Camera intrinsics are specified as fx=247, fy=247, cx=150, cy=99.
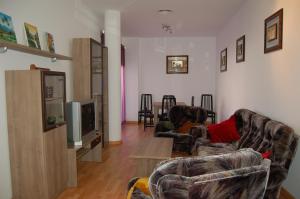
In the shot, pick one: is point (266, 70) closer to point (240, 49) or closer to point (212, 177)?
point (240, 49)

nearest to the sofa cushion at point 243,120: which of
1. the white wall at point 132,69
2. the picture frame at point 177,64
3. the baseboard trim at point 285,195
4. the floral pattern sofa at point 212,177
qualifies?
the baseboard trim at point 285,195

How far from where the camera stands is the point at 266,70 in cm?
345

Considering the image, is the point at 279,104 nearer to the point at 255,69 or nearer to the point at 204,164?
the point at 255,69

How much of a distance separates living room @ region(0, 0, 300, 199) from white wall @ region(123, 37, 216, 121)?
3 cm

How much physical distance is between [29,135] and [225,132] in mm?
2756

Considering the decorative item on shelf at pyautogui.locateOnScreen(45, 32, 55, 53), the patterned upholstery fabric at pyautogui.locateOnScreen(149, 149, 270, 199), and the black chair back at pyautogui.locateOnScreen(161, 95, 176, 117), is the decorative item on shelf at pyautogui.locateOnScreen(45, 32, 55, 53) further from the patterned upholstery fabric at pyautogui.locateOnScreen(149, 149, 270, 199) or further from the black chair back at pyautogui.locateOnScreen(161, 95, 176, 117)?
the black chair back at pyautogui.locateOnScreen(161, 95, 176, 117)

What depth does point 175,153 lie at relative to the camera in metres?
4.66

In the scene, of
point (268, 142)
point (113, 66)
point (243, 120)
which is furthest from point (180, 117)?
point (268, 142)

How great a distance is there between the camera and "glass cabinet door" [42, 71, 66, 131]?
8.76 feet

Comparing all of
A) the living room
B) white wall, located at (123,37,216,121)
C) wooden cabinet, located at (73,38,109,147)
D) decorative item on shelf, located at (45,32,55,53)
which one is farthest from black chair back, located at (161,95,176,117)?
decorative item on shelf, located at (45,32,55,53)

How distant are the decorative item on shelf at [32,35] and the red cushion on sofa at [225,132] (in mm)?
2873

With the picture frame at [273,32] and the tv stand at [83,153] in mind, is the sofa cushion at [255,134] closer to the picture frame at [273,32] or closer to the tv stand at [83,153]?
the picture frame at [273,32]

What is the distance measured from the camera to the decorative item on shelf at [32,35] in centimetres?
289

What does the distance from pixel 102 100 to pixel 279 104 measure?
3.10 meters
